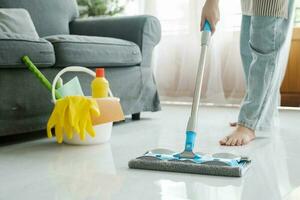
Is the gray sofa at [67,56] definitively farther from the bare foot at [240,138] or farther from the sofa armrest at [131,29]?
the bare foot at [240,138]

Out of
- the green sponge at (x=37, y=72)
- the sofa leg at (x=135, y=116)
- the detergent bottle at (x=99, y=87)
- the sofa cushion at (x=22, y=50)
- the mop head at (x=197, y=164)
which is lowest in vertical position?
the sofa leg at (x=135, y=116)

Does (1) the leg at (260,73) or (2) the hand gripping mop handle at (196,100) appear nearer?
(2) the hand gripping mop handle at (196,100)

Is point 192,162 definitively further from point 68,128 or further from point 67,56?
point 67,56

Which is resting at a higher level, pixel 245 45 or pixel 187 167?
pixel 245 45

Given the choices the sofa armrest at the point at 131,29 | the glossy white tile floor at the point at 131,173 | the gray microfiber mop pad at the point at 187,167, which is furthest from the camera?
the sofa armrest at the point at 131,29

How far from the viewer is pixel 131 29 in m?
2.53

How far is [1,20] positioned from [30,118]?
22.6 inches

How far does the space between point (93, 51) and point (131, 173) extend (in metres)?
0.93

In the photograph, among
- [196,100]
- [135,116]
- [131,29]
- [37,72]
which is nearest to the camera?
[196,100]

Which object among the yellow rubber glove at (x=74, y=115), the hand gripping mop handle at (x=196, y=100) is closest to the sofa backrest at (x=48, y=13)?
the yellow rubber glove at (x=74, y=115)

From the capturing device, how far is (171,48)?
12.7ft

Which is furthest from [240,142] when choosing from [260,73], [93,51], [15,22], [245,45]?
[15,22]

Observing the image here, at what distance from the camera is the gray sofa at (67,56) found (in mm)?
1812

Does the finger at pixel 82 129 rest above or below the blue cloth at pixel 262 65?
below
